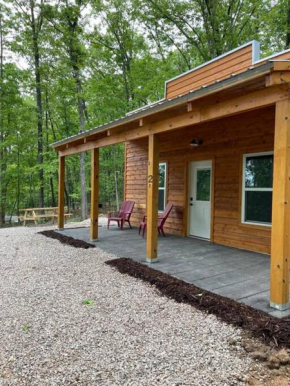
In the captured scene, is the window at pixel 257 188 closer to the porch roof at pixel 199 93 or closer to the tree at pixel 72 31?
the porch roof at pixel 199 93

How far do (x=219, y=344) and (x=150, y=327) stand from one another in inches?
24.6

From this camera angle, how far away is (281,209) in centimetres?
271

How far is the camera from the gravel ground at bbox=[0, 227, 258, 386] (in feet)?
6.23

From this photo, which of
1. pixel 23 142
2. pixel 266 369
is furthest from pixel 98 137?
pixel 23 142

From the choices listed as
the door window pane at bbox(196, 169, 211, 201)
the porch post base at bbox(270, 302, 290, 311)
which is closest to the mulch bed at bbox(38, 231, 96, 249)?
the door window pane at bbox(196, 169, 211, 201)

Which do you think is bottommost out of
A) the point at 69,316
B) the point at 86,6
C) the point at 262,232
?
the point at 69,316

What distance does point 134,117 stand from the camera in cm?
444

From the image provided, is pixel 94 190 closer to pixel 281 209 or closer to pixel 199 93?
pixel 199 93

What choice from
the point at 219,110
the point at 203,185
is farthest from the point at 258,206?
the point at 219,110

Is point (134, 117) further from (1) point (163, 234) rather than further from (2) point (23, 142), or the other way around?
(2) point (23, 142)

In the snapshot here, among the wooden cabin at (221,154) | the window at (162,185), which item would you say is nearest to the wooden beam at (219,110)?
the wooden cabin at (221,154)

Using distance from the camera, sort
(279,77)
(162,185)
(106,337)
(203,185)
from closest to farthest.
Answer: (106,337) → (279,77) → (203,185) → (162,185)

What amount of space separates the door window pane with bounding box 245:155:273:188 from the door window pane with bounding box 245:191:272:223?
0.52ft

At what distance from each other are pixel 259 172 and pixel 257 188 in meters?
0.29
